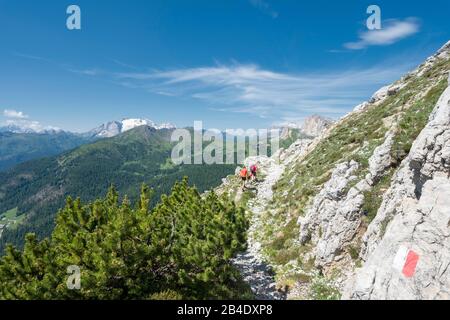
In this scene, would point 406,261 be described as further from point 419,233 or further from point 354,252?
point 354,252

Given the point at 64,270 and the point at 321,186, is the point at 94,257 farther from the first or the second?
the point at 321,186

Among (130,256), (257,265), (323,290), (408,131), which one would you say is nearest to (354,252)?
(323,290)

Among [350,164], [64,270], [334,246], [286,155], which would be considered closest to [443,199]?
[334,246]

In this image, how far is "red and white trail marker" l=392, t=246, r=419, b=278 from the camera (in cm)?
Answer: 1327

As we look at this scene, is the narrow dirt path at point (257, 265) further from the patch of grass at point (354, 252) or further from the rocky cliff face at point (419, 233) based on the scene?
the rocky cliff face at point (419, 233)

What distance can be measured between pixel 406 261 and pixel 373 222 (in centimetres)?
545

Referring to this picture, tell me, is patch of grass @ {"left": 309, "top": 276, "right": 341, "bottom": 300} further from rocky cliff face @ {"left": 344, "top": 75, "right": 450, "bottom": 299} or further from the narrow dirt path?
rocky cliff face @ {"left": 344, "top": 75, "right": 450, "bottom": 299}

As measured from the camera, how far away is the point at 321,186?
30.0 metres

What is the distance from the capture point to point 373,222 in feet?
62.0

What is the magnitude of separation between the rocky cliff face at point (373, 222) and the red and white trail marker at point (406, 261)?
0.04 meters

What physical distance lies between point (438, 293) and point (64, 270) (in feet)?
60.7

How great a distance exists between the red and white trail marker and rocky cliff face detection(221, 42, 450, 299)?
0.12 feet

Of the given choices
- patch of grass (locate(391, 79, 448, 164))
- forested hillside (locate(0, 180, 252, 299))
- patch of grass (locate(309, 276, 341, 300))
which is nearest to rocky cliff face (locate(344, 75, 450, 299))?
patch of grass (locate(309, 276, 341, 300))

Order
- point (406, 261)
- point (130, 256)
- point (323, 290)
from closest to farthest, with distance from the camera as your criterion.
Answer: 1. point (406, 261)
2. point (130, 256)
3. point (323, 290)
